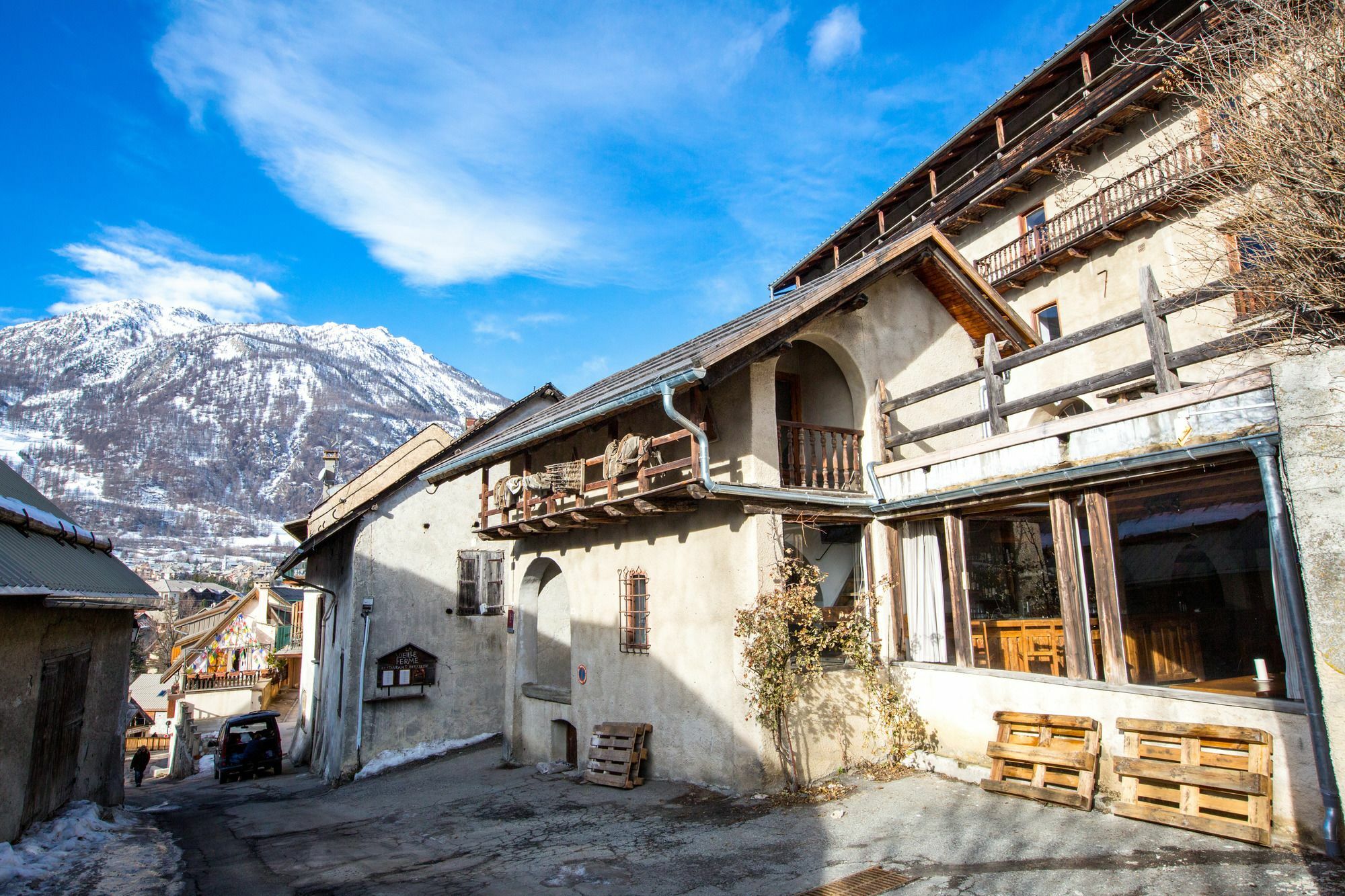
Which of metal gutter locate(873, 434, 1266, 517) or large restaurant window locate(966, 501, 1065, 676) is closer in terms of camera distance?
metal gutter locate(873, 434, 1266, 517)

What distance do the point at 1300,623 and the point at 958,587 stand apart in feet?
13.0

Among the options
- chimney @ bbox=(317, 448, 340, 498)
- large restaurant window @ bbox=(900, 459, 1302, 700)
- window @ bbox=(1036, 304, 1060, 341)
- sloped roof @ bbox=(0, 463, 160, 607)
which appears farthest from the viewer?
chimney @ bbox=(317, 448, 340, 498)

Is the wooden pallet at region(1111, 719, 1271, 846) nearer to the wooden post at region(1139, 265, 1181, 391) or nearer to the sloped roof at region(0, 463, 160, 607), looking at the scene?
the wooden post at region(1139, 265, 1181, 391)

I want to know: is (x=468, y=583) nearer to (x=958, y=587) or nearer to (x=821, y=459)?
(x=821, y=459)

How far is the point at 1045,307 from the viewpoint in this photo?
20109 mm

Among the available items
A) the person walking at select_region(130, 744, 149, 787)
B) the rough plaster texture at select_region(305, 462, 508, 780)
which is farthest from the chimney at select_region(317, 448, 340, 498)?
the person walking at select_region(130, 744, 149, 787)

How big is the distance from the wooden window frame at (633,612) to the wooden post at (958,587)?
4410 mm

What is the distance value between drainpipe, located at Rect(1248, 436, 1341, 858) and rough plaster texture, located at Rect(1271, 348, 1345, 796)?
27 centimetres

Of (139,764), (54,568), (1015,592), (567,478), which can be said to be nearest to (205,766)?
(139,764)

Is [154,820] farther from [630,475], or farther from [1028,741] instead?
[1028,741]

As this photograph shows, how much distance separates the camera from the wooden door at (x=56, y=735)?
29.8 feet

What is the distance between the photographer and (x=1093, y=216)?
60.7 ft

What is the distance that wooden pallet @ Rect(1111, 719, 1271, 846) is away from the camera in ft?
21.7

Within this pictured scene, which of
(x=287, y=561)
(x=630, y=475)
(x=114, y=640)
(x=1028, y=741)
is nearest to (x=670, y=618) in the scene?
(x=630, y=475)
